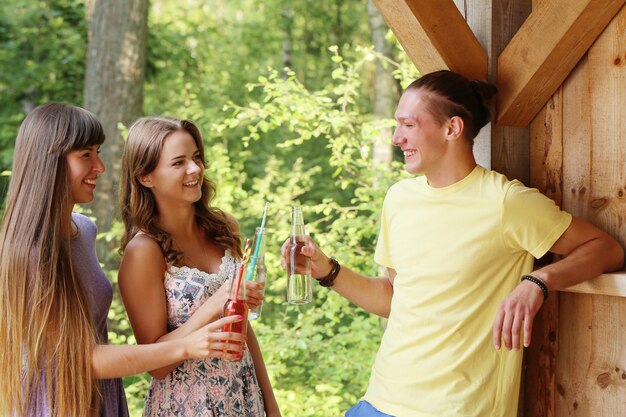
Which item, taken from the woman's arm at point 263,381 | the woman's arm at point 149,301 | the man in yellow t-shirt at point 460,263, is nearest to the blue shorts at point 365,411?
the man in yellow t-shirt at point 460,263

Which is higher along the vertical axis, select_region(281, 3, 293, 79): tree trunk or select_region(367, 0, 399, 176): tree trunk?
select_region(281, 3, 293, 79): tree trunk

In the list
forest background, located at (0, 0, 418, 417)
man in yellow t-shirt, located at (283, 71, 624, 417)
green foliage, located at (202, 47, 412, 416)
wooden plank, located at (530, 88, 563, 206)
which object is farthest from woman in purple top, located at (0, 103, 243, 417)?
green foliage, located at (202, 47, 412, 416)

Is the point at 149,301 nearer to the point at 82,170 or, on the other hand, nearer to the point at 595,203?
the point at 82,170

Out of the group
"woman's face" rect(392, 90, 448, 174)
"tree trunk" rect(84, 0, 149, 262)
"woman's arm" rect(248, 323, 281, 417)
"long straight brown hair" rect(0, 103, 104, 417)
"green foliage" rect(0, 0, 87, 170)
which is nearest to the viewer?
"long straight brown hair" rect(0, 103, 104, 417)

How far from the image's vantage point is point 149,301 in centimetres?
199

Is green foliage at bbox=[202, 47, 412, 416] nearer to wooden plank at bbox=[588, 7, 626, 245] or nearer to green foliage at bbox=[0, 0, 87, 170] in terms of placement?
wooden plank at bbox=[588, 7, 626, 245]

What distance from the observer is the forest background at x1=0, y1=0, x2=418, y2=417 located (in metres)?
4.67

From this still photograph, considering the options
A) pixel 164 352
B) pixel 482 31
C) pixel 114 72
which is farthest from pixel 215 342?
pixel 114 72

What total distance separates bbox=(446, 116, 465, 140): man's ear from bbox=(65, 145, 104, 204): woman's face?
90 cm

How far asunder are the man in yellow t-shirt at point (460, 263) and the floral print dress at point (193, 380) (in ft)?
1.20

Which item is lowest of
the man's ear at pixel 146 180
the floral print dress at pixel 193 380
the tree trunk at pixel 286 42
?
the floral print dress at pixel 193 380

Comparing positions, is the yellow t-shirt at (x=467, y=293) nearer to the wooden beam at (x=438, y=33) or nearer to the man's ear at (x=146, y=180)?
the wooden beam at (x=438, y=33)

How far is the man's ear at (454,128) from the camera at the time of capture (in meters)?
2.00

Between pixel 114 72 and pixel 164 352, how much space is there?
14.7ft
